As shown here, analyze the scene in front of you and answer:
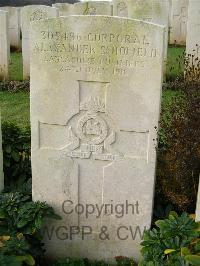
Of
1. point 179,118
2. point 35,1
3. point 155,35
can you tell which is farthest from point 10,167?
point 35,1

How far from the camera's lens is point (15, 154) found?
470cm

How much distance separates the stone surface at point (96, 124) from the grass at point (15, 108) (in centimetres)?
321

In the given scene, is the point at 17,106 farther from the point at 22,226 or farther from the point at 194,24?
the point at 22,226

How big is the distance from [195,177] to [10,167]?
194 cm

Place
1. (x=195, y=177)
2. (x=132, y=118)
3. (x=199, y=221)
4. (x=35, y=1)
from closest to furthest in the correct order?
1. (x=199, y=221)
2. (x=132, y=118)
3. (x=195, y=177)
4. (x=35, y=1)

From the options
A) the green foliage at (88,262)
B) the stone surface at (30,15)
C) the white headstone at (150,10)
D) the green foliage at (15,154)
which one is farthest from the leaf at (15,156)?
the white headstone at (150,10)

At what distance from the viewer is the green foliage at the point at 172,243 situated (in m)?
3.05

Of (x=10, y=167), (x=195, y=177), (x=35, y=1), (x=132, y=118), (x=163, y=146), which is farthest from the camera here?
(x=35, y=1)

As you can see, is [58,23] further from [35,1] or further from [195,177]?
[35,1]

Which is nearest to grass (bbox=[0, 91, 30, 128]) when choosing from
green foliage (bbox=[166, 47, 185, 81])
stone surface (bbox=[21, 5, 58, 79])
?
stone surface (bbox=[21, 5, 58, 79])

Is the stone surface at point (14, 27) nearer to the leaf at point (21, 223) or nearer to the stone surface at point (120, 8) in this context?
the stone surface at point (120, 8)

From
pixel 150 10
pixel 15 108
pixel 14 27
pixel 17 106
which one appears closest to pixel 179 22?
pixel 14 27

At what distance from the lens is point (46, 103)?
375cm

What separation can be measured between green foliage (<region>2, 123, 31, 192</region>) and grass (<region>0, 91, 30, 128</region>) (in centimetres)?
223
